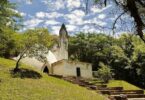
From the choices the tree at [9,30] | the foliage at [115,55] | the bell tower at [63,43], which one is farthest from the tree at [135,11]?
the bell tower at [63,43]

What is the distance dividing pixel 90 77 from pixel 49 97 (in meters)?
25.4

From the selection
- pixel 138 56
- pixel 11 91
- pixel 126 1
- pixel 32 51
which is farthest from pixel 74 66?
pixel 126 1

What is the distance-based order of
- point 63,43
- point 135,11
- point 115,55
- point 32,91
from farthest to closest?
point 115,55 < point 63,43 < point 32,91 < point 135,11

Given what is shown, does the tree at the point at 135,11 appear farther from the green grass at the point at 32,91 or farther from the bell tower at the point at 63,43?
the bell tower at the point at 63,43

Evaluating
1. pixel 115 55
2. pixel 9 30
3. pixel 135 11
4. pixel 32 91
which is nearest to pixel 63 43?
pixel 115 55

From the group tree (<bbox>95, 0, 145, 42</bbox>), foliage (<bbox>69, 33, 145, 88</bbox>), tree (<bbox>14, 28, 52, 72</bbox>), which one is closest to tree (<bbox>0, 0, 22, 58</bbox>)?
tree (<bbox>14, 28, 52, 72</bbox>)

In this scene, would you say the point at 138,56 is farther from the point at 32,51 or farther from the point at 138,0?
the point at 138,0

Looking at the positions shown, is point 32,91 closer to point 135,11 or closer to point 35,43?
point 35,43

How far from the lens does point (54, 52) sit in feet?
190

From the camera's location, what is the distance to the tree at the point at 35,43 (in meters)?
32.9

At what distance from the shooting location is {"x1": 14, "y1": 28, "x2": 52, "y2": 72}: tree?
32938 mm

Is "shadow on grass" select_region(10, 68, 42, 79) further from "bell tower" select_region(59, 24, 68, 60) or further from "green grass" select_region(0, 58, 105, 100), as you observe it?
"bell tower" select_region(59, 24, 68, 60)

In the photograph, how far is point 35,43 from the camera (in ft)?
109

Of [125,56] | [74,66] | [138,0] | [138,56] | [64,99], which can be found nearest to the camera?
[138,0]
